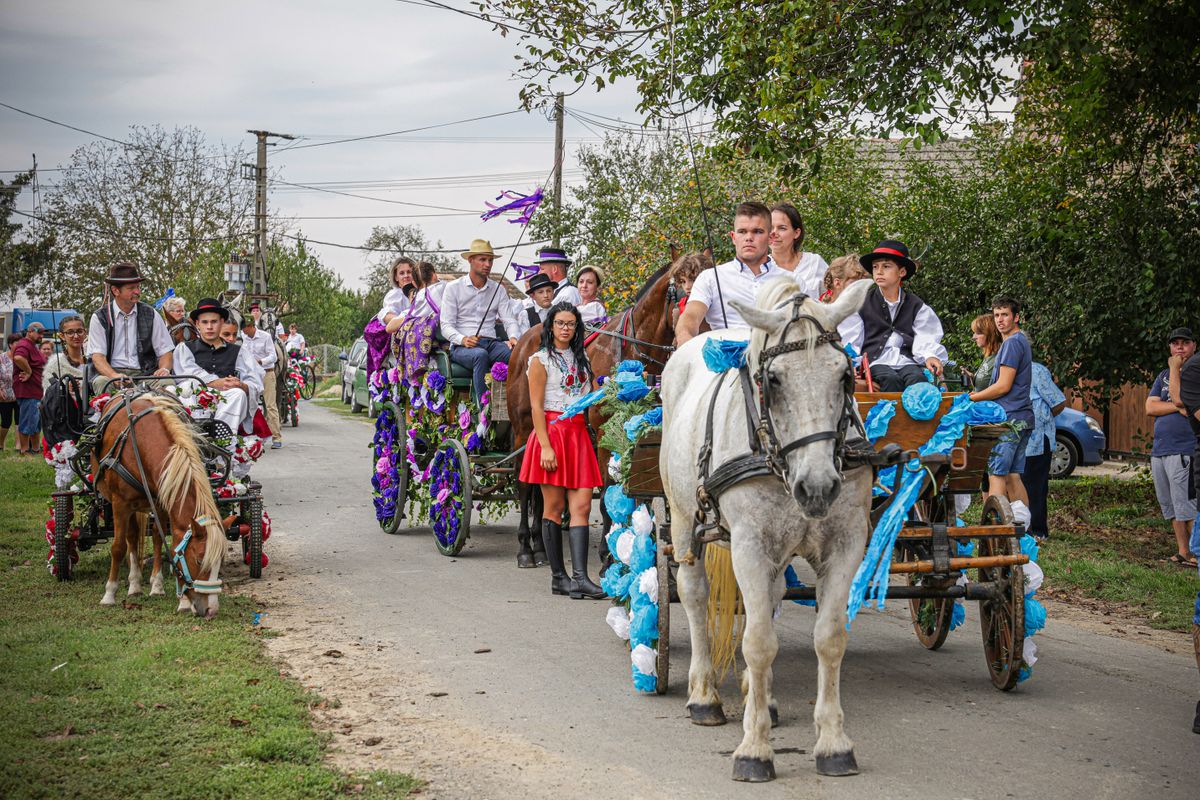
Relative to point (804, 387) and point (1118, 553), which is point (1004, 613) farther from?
point (1118, 553)

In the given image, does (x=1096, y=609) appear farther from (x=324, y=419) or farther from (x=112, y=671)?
(x=324, y=419)

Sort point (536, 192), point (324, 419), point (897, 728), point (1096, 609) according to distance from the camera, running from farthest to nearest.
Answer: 1. point (324, 419)
2. point (536, 192)
3. point (1096, 609)
4. point (897, 728)

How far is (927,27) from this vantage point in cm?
887

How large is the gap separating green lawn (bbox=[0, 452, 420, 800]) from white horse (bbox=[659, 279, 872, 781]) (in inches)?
59.5

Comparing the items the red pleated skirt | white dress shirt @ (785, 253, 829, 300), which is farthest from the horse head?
the red pleated skirt

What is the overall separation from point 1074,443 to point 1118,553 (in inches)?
261

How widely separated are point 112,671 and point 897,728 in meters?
4.06

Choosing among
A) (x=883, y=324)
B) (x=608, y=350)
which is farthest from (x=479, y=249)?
(x=883, y=324)

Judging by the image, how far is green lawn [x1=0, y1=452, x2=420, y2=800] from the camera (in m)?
4.32

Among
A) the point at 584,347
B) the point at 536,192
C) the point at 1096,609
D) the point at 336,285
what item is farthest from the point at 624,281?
the point at 336,285

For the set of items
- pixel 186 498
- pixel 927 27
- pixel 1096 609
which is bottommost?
pixel 1096 609

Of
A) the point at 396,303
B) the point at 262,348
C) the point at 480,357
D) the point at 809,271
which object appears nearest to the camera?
the point at 809,271

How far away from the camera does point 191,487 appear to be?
7176 millimetres

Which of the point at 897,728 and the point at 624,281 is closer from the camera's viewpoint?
the point at 897,728
